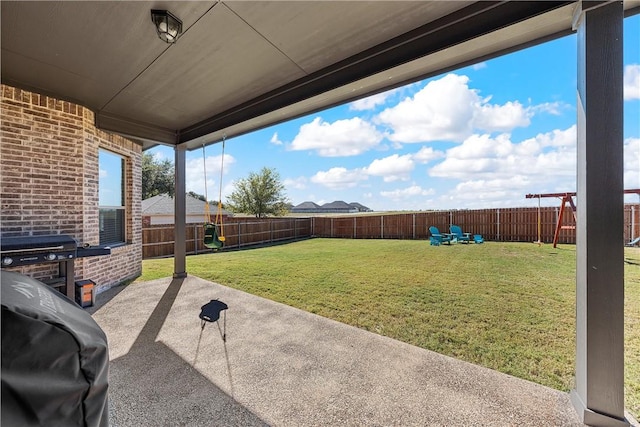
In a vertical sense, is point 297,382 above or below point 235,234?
below

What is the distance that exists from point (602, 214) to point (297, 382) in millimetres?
2502

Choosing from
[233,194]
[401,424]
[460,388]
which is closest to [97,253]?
[401,424]

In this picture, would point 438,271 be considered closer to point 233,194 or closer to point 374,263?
point 374,263

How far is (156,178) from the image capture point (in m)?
22.3

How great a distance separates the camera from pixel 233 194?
24.6 metres

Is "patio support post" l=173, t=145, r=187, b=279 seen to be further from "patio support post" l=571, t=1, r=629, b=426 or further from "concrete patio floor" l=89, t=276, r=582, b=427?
"patio support post" l=571, t=1, r=629, b=426

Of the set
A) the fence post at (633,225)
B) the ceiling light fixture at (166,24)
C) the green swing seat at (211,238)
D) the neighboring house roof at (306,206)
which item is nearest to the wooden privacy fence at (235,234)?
the green swing seat at (211,238)

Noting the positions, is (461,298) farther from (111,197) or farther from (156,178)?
(156,178)

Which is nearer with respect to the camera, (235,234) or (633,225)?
(633,225)

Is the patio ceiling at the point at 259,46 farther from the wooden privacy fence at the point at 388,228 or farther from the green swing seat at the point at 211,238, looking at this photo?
the wooden privacy fence at the point at 388,228

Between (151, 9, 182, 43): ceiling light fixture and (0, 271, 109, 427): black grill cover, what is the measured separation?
2.19 metres

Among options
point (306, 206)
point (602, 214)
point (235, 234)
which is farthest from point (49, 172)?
point (306, 206)

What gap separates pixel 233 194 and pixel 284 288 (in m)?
20.5

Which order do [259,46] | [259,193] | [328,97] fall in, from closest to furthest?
[259,46]
[328,97]
[259,193]
